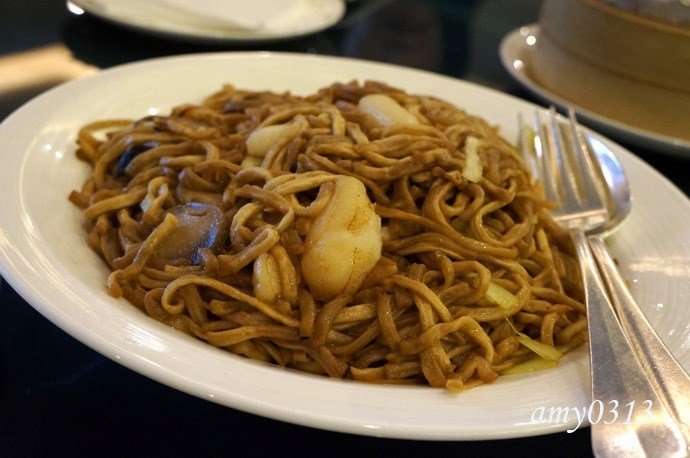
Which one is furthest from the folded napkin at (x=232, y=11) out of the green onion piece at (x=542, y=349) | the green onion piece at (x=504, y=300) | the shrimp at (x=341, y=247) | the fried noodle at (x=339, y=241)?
the green onion piece at (x=542, y=349)

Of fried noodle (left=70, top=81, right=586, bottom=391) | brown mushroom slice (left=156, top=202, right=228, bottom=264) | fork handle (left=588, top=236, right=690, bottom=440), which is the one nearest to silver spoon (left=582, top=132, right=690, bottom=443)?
fork handle (left=588, top=236, right=690, bottom=440)

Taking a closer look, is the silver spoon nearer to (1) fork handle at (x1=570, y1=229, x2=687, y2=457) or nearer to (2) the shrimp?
(1) fork handle at (x1=570, y1=229, x2=687, y2=457)

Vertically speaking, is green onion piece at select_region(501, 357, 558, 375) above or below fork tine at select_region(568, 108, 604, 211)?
below

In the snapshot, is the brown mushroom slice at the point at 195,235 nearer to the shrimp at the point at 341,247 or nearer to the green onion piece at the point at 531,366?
the shrimp at the point at 341,247

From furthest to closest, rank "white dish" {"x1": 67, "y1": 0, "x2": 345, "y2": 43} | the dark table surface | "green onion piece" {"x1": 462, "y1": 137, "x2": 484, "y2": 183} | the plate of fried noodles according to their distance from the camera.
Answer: "white dish" {"x1": 67, "y1": 0, "x2": 345, "y2": 43}
"green onion piece" {"x1": 462, "y1": 137, "x2": 484, "y2": 183}
the dark table surface
the plate of fried noodles

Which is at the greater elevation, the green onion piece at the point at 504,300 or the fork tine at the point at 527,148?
the fork tine at the point at 527,148

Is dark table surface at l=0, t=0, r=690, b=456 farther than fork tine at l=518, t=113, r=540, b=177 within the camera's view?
No

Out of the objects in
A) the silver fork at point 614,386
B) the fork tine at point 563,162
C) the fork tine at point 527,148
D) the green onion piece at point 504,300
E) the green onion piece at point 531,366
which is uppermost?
the silver fork at point 614,386
